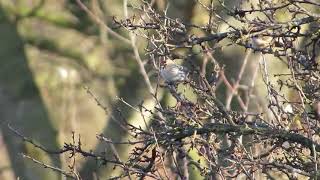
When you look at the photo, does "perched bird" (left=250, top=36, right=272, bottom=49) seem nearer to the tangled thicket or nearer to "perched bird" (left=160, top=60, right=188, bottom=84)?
the tangled thicket

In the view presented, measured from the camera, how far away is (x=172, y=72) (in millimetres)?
3980

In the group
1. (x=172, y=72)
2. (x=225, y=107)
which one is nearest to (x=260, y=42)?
(x=225, y=107)

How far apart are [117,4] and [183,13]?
0.81m

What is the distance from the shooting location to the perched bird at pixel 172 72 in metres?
3.91

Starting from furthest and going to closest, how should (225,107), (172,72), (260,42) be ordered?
1. (172,72)
2. (225,107)
3. (260,42)

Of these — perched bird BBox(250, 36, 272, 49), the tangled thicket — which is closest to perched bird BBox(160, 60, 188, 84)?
the tangled thicket

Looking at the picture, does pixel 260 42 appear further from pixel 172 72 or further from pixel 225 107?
pixel 172 72

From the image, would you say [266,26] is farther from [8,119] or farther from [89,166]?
[8,119]

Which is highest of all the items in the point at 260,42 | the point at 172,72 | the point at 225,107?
the point at 172,72

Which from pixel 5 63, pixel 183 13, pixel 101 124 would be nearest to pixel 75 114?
pixel 101 124

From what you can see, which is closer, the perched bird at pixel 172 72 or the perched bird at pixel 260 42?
the perched bird at pixel 260 42

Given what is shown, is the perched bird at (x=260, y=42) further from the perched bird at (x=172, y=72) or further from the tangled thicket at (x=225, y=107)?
the perched bird at (x=172, y=72)

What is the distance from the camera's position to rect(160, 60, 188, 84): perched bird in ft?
12.8

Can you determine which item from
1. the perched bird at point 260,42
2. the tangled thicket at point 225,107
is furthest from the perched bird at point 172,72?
the perched bird at point 260,42
